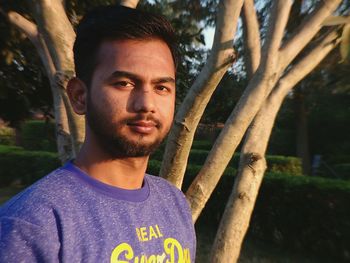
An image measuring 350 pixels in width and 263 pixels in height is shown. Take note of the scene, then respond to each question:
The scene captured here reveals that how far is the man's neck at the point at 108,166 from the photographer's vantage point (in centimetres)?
133

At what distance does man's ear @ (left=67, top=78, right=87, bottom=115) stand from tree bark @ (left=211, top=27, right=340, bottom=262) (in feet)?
6.25

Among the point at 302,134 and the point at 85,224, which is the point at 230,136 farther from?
the point at 302,134

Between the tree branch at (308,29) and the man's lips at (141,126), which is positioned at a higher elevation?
the tree branch at (308,29)

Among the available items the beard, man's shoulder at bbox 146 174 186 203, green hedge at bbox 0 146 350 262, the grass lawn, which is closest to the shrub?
green hedge at bbox 0 146 350 262

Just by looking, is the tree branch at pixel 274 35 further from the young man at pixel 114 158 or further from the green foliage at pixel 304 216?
the green foliage at pixel 304 216

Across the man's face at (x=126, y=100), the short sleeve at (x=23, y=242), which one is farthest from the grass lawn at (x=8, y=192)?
the short sleeve at (x=23, y=242)

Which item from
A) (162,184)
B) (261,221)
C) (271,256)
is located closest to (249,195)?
(162,184)

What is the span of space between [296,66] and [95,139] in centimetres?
246

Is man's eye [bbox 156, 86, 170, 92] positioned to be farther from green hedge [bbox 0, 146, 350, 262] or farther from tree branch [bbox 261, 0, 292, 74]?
green hedge [bbox 0, 146, 350, 262]

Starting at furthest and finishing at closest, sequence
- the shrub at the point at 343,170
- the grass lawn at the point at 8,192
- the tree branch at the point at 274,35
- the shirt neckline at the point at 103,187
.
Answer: the shrub at the point at 343,170 < the grass lawn at the point at 8,192 < the tree branch at the point at 274,35 < the shirt neckline at the point at 103,187

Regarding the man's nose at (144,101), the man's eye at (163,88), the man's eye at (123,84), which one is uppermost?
the man's eye at (163,88)

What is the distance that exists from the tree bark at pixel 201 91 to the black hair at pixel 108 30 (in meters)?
1.12

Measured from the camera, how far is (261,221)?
8.48 meters

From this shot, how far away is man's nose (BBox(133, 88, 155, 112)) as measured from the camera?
129 centimetres
